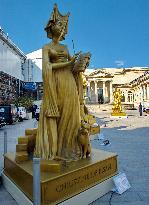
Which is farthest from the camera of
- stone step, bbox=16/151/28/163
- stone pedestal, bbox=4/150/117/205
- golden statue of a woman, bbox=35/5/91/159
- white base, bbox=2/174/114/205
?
stone step, bbox=16/151/28/163

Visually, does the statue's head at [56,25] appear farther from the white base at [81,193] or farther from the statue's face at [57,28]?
the white base at [81,193]

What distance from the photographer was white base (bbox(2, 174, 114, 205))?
4883 millimetres

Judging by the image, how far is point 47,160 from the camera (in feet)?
17.2

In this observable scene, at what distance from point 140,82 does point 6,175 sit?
79.0 meters

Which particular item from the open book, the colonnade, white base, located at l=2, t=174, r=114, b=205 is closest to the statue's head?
the open book

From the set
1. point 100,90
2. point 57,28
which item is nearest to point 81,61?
point 57,28

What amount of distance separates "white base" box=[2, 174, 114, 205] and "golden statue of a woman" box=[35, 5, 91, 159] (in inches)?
33.0

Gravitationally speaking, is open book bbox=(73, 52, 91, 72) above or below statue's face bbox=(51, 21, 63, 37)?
below

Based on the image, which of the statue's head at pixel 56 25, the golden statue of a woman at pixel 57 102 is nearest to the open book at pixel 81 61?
the golden statue of a woman at pixel 57 102

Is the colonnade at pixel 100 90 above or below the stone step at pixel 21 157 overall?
above

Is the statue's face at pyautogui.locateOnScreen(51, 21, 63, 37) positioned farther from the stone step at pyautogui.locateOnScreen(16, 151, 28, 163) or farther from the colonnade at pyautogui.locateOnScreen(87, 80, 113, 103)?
the colonnade at pyautogui.locateOnScreen(87, 80, 113, 103)

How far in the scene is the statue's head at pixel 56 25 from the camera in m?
5.71

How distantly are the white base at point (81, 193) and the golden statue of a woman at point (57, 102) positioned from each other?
84 centimetres

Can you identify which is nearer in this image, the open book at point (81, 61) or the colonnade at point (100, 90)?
the open book at point (81, 61)
